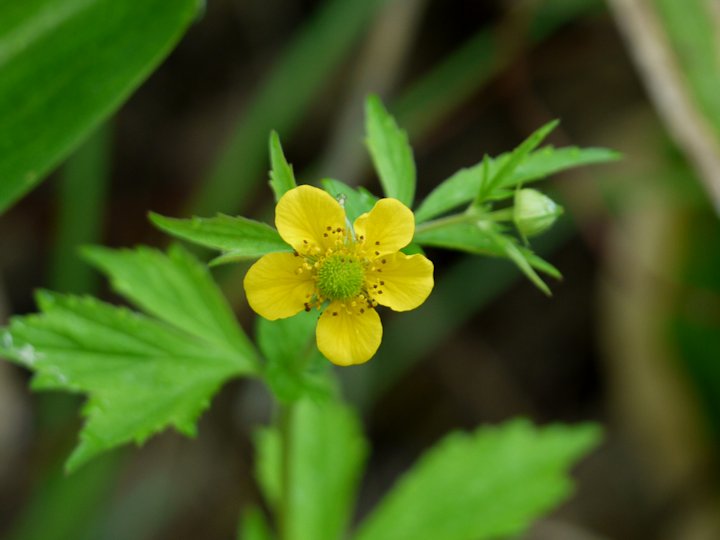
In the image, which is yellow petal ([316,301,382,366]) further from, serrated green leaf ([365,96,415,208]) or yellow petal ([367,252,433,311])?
serrated green leaf ([365,96,415,208])

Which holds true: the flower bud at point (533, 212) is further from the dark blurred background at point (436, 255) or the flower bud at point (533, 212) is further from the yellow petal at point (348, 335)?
the dark blurred background at point (436, 255)

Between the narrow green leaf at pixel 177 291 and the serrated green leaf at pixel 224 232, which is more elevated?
the narrow green leaf at pixel 177 291

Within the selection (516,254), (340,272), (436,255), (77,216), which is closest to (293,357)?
(340,272)

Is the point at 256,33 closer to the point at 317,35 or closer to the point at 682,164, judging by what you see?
the point at 317,35

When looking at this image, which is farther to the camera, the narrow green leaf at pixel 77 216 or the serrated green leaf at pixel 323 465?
the narrow green leaf at pixel 77 216

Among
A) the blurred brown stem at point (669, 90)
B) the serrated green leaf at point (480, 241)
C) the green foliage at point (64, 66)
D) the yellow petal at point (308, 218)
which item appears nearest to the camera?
the yellow petal at point (308, 218)

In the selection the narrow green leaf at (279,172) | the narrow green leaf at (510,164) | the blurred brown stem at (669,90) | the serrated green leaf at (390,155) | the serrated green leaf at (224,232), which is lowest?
the narrow green leaf at (510,164)

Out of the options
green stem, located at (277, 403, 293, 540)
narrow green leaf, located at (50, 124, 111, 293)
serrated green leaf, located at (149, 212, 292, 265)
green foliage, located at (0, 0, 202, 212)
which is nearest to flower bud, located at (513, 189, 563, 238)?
serrated green leaf, located at (149, 212, 292, 265)

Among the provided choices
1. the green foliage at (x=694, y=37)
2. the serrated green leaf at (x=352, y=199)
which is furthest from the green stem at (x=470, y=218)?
the green foliage at (x=694, y=37)
